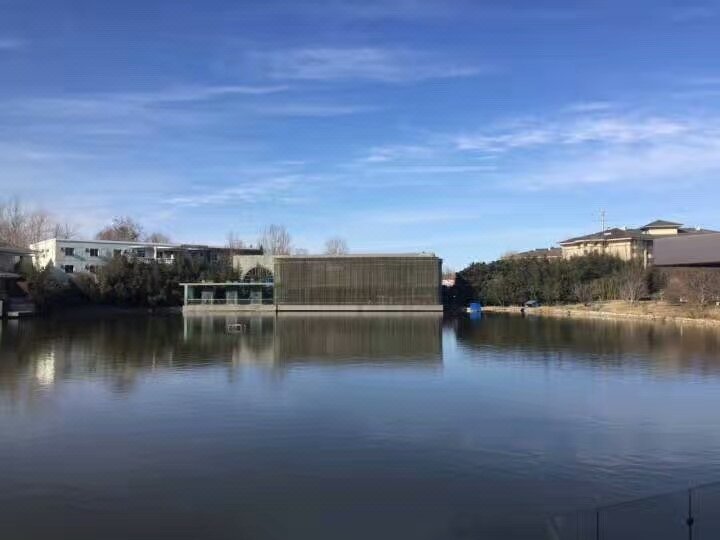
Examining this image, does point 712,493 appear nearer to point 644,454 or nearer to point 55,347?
point 644,454

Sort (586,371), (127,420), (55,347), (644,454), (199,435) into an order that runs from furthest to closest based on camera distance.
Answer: (55,347) → (586,371) → (127,420) → (199,435) → (644,454)

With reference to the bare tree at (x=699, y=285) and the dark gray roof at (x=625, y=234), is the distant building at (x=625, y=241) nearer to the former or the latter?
the dark gray roof at (x=625, y=234)

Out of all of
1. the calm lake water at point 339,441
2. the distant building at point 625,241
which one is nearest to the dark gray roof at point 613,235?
the distant building at point 625,241

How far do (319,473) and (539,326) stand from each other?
29.9 m

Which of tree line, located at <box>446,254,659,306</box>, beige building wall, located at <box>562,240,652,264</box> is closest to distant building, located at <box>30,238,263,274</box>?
tree line, located at <box>446,254,659,306</box>

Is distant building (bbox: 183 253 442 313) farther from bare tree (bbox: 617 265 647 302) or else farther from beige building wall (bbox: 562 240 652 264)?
beige building wall (bbox: 562 240 652 264)

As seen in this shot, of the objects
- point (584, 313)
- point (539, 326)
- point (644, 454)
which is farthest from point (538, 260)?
point (644, 454)

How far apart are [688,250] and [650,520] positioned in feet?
10.4

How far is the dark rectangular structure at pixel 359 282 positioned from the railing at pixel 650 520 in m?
45.2

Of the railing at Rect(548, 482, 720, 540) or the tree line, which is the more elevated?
the tree line

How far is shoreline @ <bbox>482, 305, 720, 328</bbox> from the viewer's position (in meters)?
38.4

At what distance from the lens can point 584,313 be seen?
47625 millimetres

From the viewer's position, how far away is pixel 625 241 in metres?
71.6

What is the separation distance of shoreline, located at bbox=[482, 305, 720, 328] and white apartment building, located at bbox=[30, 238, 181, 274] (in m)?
29.6
